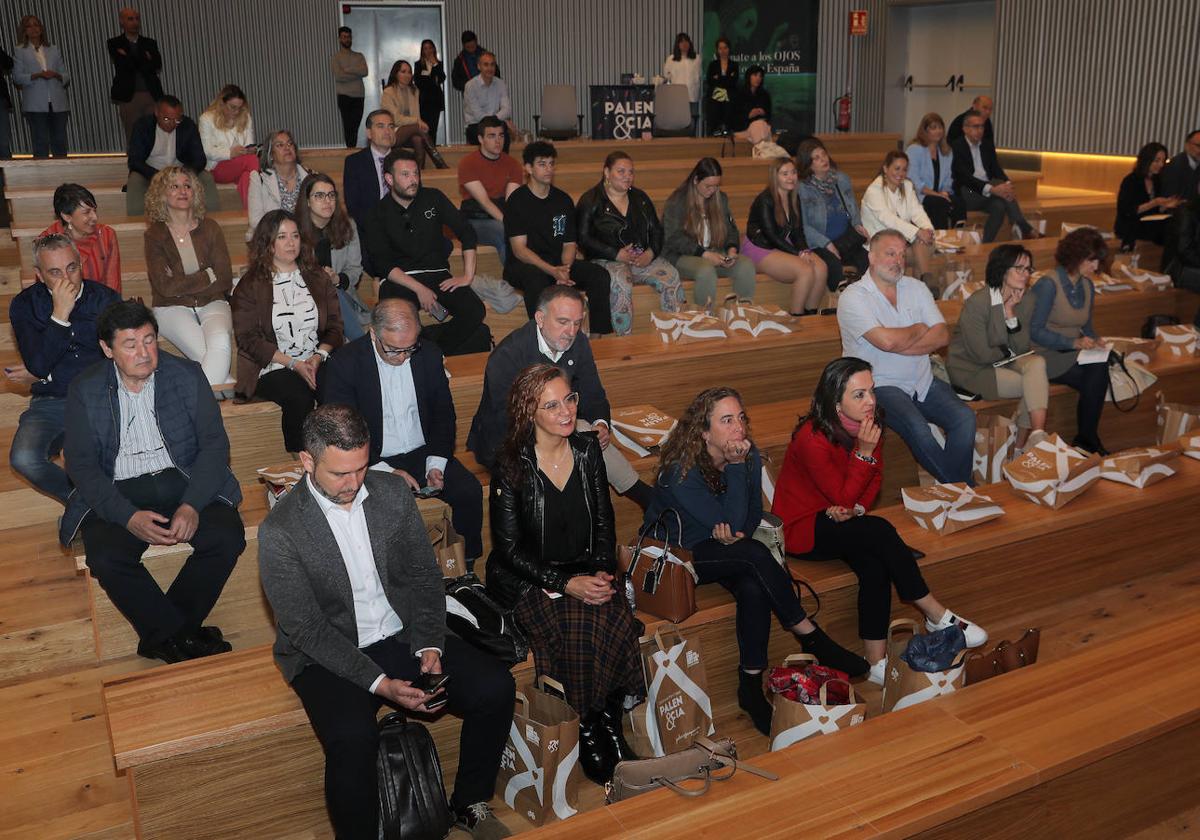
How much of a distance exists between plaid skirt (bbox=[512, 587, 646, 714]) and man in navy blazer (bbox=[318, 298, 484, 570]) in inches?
29.1

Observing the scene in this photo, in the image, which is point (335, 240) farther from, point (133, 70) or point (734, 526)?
point (133, 70)

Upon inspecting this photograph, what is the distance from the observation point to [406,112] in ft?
30.0

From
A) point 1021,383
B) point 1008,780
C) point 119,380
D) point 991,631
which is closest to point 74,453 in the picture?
point 119,380

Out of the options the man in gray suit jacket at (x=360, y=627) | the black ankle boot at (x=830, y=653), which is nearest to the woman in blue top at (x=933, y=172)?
the black ankle boot at (x=830, y=653)

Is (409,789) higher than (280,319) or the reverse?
the reverse

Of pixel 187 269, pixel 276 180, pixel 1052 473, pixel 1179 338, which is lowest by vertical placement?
pixel 1052 473

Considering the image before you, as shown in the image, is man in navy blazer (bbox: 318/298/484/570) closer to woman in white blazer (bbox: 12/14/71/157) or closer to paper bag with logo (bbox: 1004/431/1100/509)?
paper bag with logo (bbox: 1004/431/1100/509)

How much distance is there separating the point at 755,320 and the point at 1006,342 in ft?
4.03

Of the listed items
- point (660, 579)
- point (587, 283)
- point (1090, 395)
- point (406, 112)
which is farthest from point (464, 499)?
point (406, 112)

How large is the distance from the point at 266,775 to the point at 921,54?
37.9 feet

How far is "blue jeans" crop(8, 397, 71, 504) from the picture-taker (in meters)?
4.15

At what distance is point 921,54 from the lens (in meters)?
12.4

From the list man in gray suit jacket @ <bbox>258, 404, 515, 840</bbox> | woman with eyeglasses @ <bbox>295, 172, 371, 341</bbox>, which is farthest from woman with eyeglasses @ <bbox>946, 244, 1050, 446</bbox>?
man in gray suit jacket @ <bbox>258, 404, 515, 840</bbox>

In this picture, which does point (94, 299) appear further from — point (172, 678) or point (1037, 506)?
point (1037, 506)
